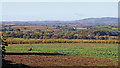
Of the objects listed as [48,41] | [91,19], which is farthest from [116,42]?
[91,19]

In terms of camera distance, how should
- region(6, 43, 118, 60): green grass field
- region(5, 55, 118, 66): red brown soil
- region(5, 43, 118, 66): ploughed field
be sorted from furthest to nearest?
region(6, 43, 118, 60): green grass field, region(5, 43, 118, 66): ploughed field, region(5, 55, 118, 66): red brown soil

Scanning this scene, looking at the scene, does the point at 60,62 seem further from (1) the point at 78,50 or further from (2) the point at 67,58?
(1) the point at 78,50

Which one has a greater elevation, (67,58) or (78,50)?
(67,58)

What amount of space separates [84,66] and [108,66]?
59.6 inches

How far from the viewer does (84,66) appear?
13461 mm

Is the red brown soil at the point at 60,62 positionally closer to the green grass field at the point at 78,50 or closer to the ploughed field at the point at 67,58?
the ploughed field at the point at 67,58

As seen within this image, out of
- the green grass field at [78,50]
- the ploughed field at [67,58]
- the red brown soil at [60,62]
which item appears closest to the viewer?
the red brown soil at [60,62]

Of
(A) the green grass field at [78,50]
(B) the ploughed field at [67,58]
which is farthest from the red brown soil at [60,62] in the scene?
(A) the green grass field at [78,50]

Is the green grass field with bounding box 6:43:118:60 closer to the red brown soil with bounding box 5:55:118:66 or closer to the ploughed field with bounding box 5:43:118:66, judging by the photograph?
the ploughed field with bounding box 5:43:118:66

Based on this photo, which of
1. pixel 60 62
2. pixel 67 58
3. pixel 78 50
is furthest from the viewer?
pixel 78 50

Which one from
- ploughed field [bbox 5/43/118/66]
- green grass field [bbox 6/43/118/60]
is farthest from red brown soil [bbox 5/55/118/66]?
green grass field [bbox 6/43/118/60]

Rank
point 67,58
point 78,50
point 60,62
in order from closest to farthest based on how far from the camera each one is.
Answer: point 60,62
point 67,58
point 78,50

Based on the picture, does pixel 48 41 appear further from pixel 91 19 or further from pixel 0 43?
pixel 91 19

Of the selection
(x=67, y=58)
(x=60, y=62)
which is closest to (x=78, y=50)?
(x=67, y=58)
